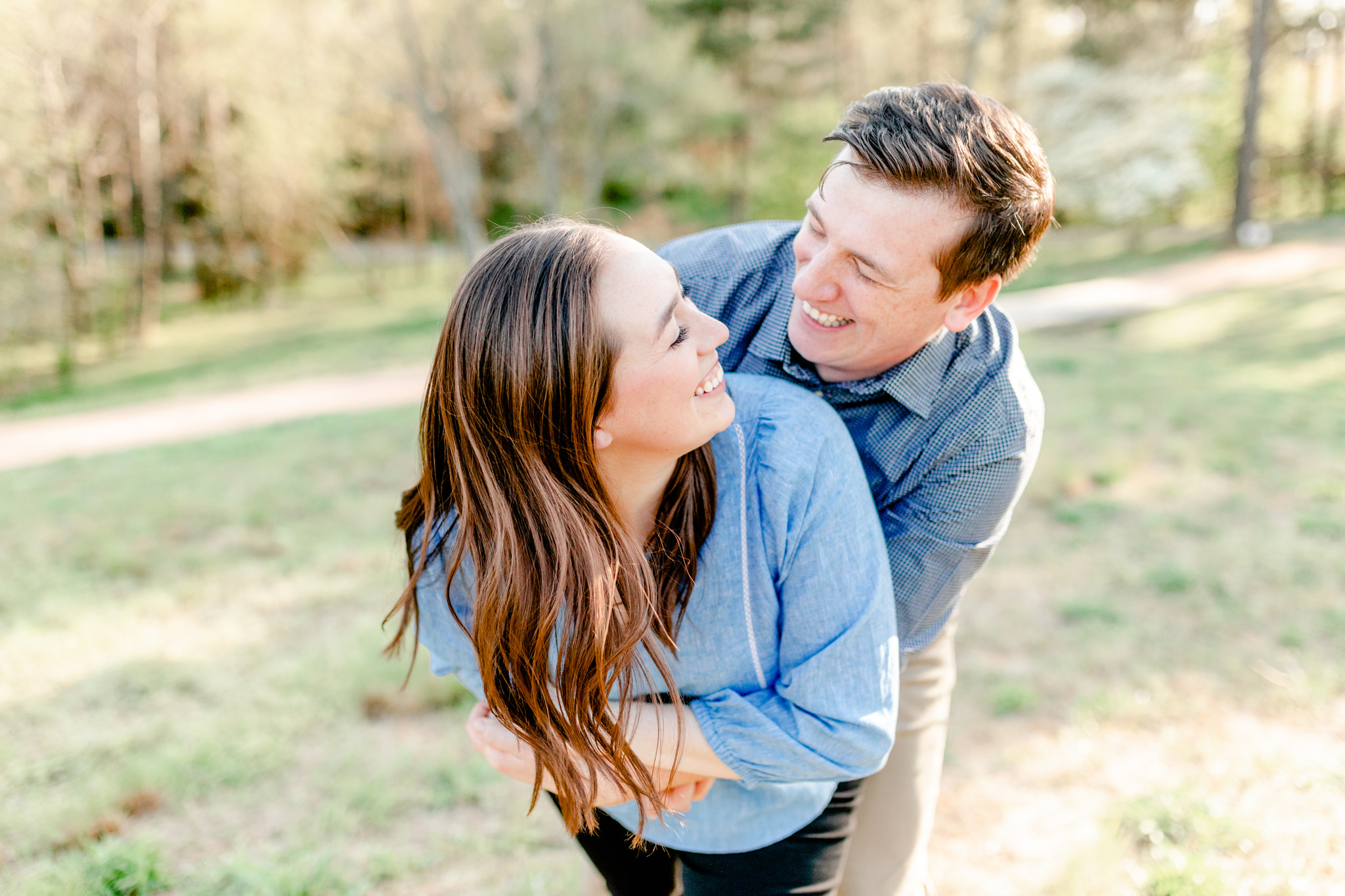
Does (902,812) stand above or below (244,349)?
above

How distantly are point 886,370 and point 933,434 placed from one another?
20 cm

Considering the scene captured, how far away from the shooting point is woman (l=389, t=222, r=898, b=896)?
1.47 m

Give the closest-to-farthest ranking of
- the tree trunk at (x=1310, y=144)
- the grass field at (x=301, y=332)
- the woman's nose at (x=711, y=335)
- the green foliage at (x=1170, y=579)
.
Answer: the woman's nose at (x=711, y=335), the green foliage at (x=1170, y=579), the grass field at (x=301, y=332), the tree trunk at (x=1310, y=144)

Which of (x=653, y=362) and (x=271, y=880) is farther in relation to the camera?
(x=271, y=880)

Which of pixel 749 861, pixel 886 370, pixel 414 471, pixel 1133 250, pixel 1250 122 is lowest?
pixel 1133 250

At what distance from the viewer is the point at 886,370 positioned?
2.04 metres

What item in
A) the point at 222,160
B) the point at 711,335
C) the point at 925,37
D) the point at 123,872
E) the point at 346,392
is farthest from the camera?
the point at 925,37

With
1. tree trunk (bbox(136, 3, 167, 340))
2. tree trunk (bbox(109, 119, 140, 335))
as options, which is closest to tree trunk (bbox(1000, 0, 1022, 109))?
tree trunk (bbox(136, 3, 167, 340))

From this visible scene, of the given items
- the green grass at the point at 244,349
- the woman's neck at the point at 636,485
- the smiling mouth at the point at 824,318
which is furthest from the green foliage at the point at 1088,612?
the green grass at the point at 244,349

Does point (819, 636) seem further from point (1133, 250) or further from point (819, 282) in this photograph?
point (1133, 250)

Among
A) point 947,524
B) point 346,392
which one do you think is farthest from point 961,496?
point 346,392

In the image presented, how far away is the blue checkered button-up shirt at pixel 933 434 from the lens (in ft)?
6.23

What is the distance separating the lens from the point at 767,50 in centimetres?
2484

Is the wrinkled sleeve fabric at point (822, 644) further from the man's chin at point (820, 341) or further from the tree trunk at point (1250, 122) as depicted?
the tree trunk at point (1250, 122)
